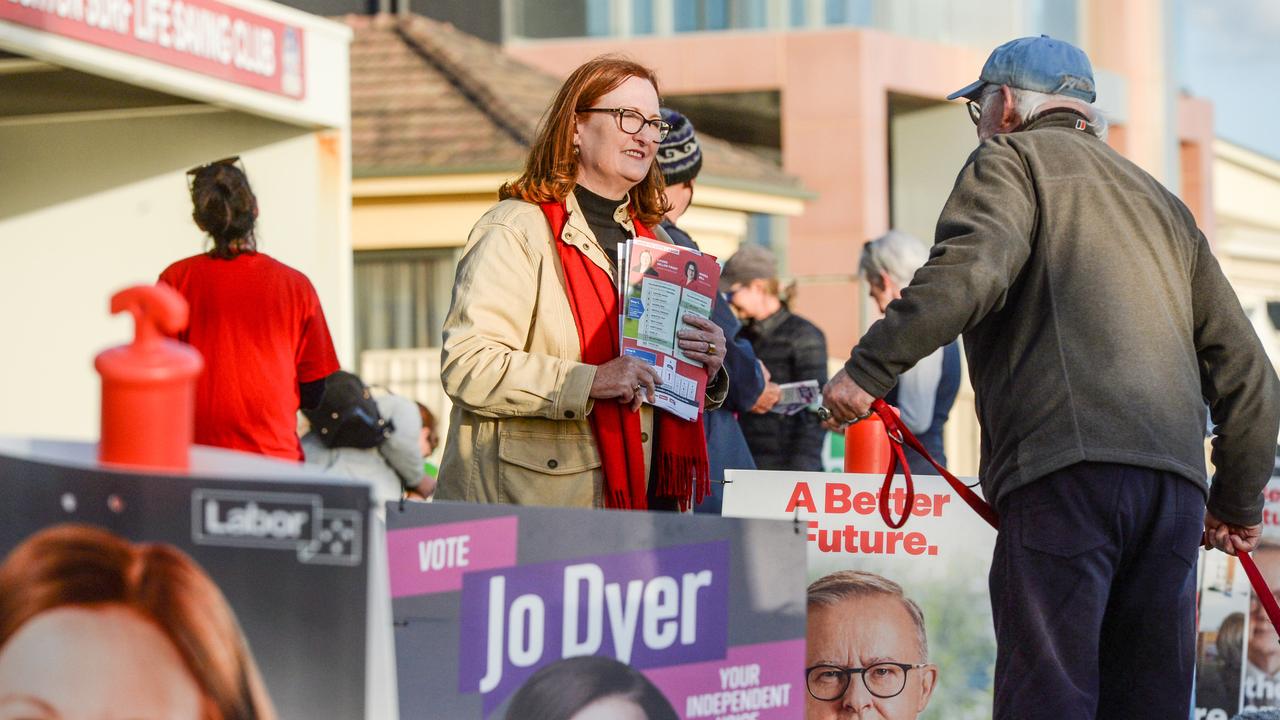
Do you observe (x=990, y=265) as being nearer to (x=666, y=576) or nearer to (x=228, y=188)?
(x=666, y=576)

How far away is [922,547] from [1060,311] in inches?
52.8

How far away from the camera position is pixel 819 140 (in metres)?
27.1

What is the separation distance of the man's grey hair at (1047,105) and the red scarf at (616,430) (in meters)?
1.01

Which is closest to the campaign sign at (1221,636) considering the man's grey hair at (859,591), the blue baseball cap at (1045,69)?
the man's grey hair at (859,591)

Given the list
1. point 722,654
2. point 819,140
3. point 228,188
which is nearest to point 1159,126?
point 819,140

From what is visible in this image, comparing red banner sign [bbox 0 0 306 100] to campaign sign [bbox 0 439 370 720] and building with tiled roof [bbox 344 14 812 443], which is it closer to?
building with tiled roof [bbox 344 14 812 443]

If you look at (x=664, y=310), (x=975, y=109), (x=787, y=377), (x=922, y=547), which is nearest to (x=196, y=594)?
(x=664, y=310)

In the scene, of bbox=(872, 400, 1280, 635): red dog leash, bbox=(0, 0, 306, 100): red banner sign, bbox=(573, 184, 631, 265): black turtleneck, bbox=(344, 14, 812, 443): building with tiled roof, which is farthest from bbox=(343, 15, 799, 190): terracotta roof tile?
bbox=(872, 400, 1280, 635): red dog leash

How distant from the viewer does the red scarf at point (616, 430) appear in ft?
13.0

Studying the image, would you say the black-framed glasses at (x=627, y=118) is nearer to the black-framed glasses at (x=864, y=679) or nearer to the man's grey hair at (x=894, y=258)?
the black-framed glasses at (x=864, y=679)

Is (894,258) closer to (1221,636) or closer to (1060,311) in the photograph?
(1221,636)

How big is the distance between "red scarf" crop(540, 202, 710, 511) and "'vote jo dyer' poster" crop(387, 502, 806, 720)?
40.0 inches

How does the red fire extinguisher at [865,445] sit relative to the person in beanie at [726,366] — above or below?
below

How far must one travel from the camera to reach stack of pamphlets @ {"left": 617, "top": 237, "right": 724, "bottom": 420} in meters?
4.00
